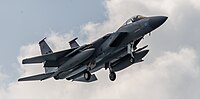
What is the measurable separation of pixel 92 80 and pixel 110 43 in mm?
7001


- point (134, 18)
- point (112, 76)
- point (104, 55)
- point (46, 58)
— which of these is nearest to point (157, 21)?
point (134, 18)

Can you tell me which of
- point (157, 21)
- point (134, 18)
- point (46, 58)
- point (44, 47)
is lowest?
point (157, 21)

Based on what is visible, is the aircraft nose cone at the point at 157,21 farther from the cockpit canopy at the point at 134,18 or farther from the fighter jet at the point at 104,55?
the cockpit canopy at the point at 134,18

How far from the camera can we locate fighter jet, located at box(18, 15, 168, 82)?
39188mm

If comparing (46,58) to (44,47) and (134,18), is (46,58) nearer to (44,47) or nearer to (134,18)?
(44,47)

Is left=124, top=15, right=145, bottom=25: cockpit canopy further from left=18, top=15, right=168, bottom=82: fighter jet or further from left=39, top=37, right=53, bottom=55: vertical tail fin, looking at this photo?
left=39, top=37, right=53, bottom=55: vertical tail fin

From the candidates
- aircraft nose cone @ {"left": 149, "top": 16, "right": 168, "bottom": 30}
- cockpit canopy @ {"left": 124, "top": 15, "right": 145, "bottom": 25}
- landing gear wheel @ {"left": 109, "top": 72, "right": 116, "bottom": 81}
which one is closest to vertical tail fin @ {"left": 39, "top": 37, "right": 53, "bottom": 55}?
landing gear wheel @ {"left": 109, "top": 72, "right": 116, "bottom": 81}

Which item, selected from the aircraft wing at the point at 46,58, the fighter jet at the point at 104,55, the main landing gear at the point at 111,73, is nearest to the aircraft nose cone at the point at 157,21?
the fighter jet at the point at 104,55

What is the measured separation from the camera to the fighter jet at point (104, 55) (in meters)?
39.2

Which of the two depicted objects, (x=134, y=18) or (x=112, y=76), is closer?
(x=134, y=18)

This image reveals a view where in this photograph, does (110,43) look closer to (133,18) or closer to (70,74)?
(133,18)

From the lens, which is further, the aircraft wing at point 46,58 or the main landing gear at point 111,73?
the main landing gear at point 111,73

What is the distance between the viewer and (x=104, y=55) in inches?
1612

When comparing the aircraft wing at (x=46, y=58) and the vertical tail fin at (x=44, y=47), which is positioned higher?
the vertical tail fin at (x=44, y=47)
